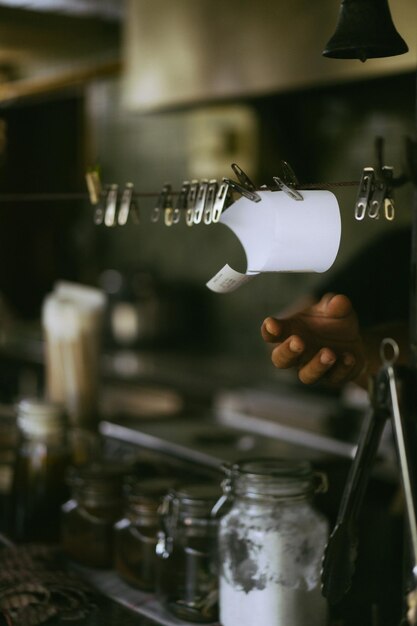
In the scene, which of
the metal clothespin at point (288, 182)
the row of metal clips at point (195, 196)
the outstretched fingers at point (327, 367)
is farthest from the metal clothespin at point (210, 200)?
the outstretched fingers at point (327, 367)

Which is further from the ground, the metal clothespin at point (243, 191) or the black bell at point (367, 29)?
the black bell at point (367, 29)

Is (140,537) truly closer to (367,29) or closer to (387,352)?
(387,352)

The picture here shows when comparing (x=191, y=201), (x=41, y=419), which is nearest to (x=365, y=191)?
(x=191, y=201)

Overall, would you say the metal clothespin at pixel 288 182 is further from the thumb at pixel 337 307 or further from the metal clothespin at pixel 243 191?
the thumb at pixel 337 307

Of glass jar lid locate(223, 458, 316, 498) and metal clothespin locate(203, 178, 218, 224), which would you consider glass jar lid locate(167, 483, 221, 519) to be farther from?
metal clothespin locate(203, 178, 218, 224)

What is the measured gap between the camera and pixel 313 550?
105 cm

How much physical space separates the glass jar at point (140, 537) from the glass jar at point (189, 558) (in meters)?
0.06

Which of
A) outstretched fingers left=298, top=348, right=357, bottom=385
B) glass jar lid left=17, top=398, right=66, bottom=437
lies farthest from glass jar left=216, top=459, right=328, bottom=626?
glass jar lid left=17, top=398, right=66, bottom=437

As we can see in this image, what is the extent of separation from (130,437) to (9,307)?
9.68ft

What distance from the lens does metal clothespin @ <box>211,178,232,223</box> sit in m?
1.03

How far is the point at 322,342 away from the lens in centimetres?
109

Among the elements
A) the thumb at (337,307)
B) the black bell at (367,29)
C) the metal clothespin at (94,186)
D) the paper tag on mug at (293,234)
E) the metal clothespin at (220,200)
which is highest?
the black bell at (367,29)

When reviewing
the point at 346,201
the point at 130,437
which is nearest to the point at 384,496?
the point at 130,437

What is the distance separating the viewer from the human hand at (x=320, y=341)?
3.30ft
